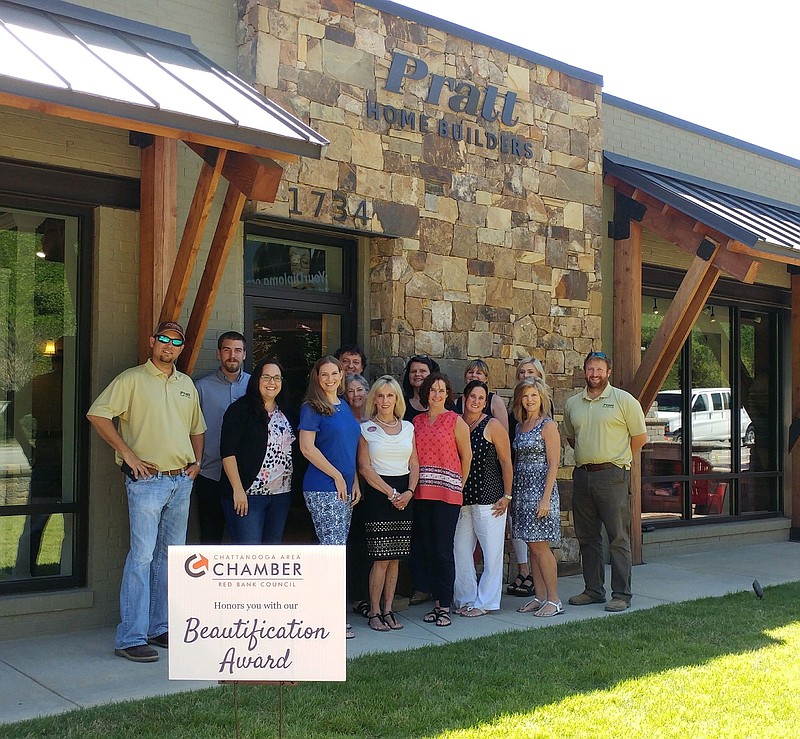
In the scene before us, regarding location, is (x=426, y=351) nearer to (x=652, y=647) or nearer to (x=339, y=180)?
(x=339, y=180)

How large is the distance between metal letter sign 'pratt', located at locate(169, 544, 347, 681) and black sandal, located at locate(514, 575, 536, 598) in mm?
4585

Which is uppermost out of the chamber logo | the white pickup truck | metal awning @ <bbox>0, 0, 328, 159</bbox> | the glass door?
metal awning @ <bbox>0, 0, 328, 159</bbox>

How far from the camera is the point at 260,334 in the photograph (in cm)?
793

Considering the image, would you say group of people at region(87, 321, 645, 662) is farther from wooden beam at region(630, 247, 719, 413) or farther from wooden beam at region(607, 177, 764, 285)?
wooden beam at region(607, 177, 764, 285)

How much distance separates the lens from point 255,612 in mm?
3865

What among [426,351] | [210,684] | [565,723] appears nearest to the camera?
[565,723]

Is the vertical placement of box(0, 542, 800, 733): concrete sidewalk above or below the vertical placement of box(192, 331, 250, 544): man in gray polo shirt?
below

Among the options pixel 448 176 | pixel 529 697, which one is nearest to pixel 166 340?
pixel 529 697

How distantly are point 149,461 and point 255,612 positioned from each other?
8.11ft

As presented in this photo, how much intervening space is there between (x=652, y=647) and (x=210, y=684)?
2.84 metres

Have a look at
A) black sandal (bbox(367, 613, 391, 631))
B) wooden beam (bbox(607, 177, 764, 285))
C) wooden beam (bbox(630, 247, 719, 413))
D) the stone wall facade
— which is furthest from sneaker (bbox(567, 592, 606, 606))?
wooden beam (bbox(607, 177, 764, 285))

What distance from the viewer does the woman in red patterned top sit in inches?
282

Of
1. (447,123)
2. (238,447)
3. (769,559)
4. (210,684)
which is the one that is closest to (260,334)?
(238,447)

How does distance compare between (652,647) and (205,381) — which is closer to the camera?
(652,647)
